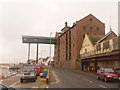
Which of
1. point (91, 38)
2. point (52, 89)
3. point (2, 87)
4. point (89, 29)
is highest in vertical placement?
point (89, 29)

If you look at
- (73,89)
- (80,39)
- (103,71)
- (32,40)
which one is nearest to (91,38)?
(80,39)

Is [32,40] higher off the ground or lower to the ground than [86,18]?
lower

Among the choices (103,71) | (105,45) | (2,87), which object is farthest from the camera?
(105,45)

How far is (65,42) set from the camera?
230 feet

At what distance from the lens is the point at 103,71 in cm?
1958

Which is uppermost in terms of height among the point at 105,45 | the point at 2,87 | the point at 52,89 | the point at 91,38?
the point at 91,38

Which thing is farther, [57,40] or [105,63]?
[57,40]

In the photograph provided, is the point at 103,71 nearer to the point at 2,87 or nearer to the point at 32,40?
the point at 2,87

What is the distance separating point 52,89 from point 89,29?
148 feet

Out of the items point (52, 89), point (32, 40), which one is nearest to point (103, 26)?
point (32, 40)

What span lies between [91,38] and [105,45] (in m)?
15.3

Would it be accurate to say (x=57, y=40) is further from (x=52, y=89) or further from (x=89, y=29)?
(x=52, y=89)

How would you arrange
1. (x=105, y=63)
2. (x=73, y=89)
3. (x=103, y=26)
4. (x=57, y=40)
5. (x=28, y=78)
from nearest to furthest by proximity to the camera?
(x=73, y=89)
(x=28, y=78)
(x=105, y=63)
(x=103, y=26)
(x=57, y=40)

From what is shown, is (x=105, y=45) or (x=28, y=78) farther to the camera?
(x=105, y=45)
